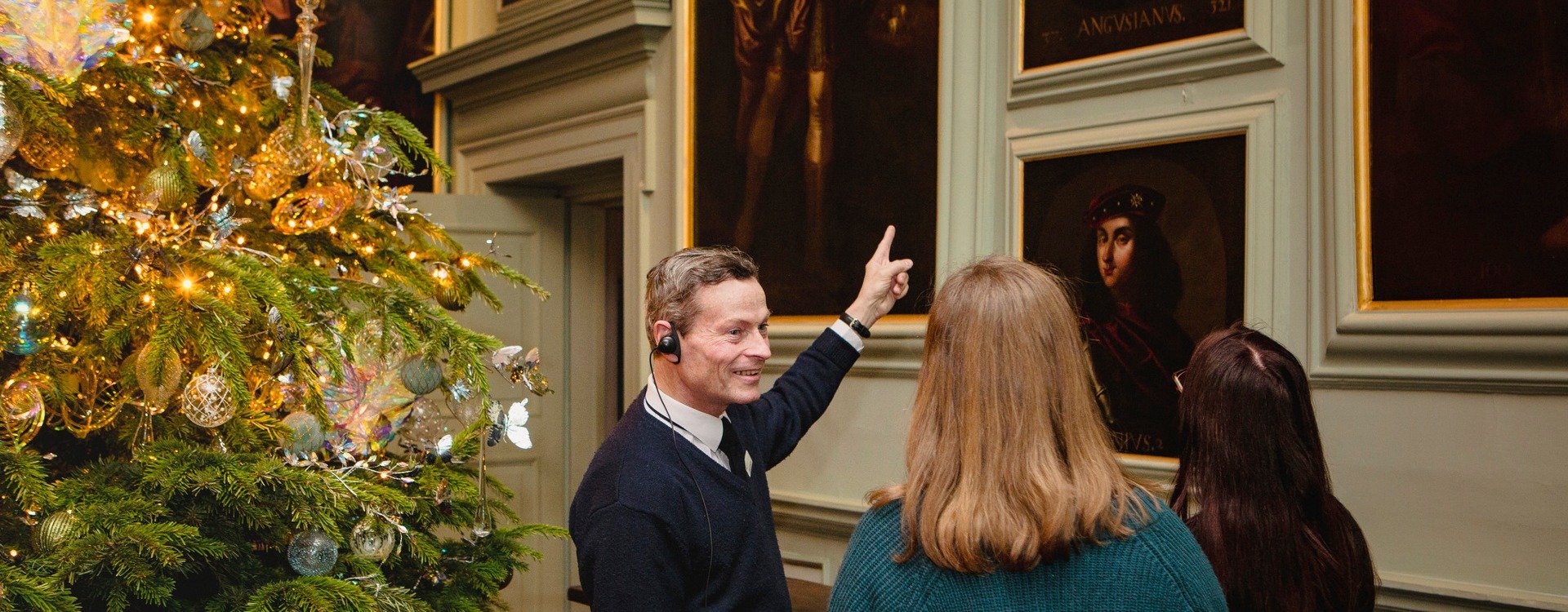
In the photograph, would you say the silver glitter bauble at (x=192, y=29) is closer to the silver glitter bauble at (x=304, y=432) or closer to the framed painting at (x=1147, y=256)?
the silver glitter bauble at (x=304, y=432)

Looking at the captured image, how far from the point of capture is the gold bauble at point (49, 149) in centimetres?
239

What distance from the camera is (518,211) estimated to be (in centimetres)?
679

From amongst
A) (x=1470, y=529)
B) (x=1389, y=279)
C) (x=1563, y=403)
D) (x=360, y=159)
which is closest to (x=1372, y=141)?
(x=1389, y=279)

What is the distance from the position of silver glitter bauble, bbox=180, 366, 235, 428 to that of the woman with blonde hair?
1222 mm

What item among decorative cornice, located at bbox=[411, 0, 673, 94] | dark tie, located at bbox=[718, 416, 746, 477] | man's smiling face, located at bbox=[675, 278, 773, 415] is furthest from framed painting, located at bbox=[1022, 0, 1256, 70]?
decorative cornice, located at bbox=[411, 0, 673, 94]

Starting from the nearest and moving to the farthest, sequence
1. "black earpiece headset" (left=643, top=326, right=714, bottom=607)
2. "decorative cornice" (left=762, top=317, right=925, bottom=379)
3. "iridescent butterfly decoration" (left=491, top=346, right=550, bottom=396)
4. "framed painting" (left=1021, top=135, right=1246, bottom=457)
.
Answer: "black earpiece headset" (left=643, top=326, right=714, bottom=607), "iridescent butterfly decoration" (left=491, top=346, right=550, bottom=396), "framed painting" (left=1021, top=135, right=1246, bottom=457), "decorative cornice" (left=762, top=317, right=925, bottom=379)

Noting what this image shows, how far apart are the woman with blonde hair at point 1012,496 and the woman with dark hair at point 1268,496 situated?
417mm

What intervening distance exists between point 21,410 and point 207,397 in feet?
1.11

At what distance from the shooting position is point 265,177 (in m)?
2.73

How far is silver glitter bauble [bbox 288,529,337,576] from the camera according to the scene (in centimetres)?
230

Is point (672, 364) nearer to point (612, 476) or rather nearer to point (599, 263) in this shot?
point (612, 476)

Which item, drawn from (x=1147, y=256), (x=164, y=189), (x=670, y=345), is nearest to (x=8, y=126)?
(x=164, y=189)

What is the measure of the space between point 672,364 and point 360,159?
0.89 meters

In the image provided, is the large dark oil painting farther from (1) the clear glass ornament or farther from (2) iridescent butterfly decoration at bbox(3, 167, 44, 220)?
(1) the clear glass ornament
